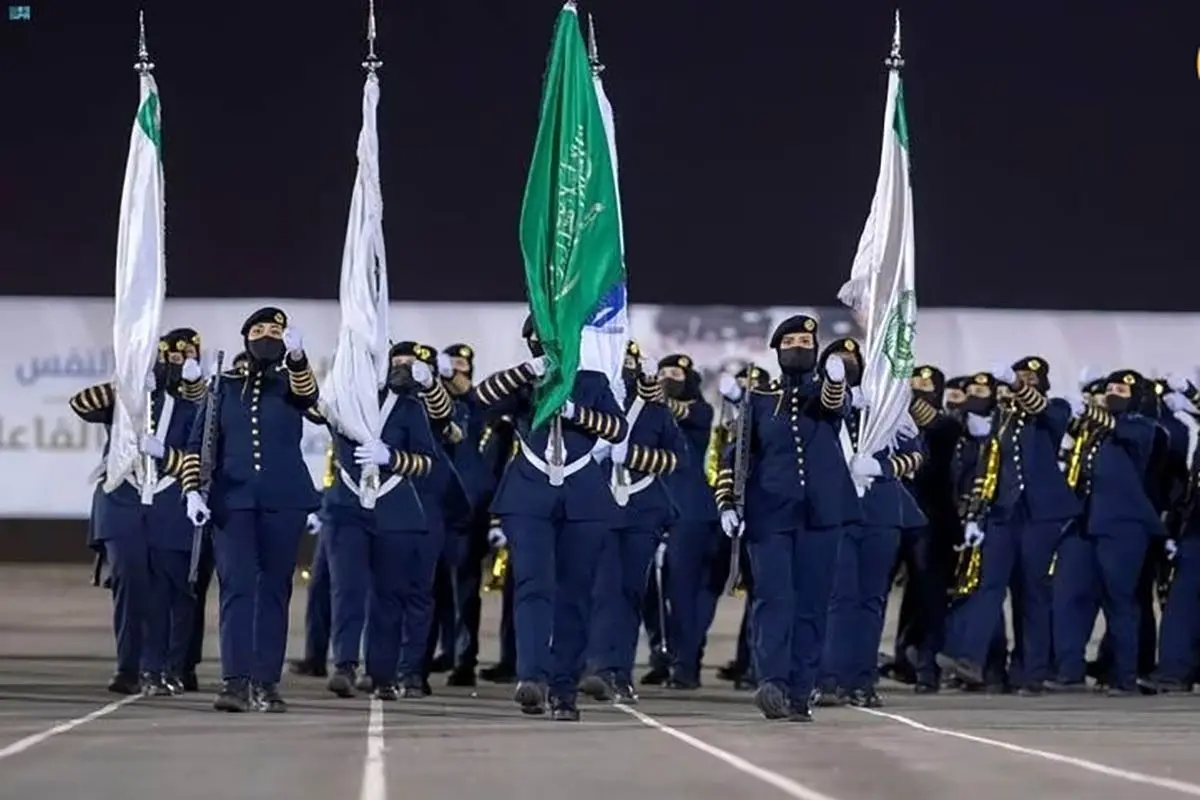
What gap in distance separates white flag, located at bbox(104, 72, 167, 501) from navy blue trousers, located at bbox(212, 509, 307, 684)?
1028 mm

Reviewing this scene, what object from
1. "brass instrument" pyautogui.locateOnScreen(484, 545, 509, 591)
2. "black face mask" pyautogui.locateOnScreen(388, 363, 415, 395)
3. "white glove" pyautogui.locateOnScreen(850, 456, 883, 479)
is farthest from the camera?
"brass instrument" pyautogui.locateOnScreen(484, 545, 509, 591)

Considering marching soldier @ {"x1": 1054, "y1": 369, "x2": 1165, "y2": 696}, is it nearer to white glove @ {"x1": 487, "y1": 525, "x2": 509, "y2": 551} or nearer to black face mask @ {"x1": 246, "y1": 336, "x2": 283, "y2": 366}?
white glove @ {"x1": 487, "y1": 525, "x2": 509, "y2": 551}

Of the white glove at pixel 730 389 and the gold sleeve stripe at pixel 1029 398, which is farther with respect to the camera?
the gold sleeve stripe at pixel 1029 398

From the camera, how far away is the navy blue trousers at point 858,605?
11.8 m

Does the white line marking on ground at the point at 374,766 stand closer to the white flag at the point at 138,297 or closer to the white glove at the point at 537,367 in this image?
the white glove at the point at 537,367

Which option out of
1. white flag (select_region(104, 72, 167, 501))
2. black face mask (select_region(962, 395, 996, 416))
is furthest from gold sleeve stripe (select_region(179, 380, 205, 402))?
black face mask (select_region(962, 395, 996, 416))

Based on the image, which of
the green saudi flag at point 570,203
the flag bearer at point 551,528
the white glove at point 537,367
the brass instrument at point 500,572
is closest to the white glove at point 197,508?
the flag bearer at point 551,528

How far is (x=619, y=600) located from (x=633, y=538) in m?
0.41

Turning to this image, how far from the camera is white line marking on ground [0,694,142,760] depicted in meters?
8.37

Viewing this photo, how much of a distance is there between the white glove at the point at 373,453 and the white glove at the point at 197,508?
4.13ft

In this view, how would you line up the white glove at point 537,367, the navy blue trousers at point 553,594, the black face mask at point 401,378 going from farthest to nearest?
1. the black face mask at point 401,378
2. the white glove at point 537,367
3. the navy blue trousers at point 553,594

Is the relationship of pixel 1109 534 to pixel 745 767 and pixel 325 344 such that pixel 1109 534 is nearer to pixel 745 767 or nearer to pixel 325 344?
pixel 745 767

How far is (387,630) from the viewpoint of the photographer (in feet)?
38.5

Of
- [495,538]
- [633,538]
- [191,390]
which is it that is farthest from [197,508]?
[495,538]
